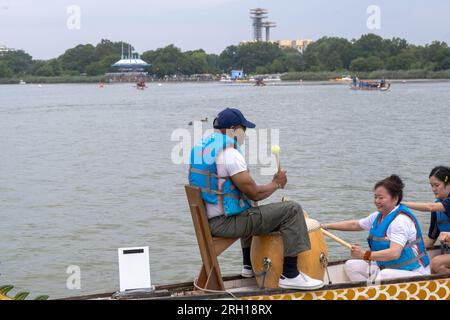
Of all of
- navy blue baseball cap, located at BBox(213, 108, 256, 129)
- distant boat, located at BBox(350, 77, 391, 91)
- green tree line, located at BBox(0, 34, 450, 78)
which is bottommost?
distant boat, located at BBox(350, 77, 391, 91)

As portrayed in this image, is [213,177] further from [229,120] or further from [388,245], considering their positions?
[388,245]

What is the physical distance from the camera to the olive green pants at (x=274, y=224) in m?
6.79

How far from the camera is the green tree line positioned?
14525 cm

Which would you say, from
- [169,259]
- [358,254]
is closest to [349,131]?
[169,259]

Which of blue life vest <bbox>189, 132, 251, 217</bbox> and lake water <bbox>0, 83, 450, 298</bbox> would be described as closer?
blue life vest <bbox>189, 132, 251, 217</bbox>

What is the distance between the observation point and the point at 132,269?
22.5 ft

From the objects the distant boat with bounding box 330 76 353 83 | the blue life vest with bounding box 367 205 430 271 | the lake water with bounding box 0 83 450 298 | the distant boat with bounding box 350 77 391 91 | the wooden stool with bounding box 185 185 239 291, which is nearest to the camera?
the wooden stool with bounding box 185 185 239 291

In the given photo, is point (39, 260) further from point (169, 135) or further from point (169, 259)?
point (169, 135)

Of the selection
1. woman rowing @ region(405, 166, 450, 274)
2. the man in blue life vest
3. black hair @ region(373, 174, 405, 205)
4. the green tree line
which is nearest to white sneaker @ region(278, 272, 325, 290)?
the man in blue life vest

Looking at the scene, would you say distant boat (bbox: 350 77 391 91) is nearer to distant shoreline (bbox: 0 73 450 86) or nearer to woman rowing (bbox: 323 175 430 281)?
distant shoreline (bbox: 0 73 450 86)

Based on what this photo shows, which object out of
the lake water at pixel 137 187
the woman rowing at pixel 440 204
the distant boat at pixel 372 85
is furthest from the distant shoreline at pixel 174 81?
the woman rowing at pixel 440 204

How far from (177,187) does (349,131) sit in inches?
839

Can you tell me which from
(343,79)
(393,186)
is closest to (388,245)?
(393,186)

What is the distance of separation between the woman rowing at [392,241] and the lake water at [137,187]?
17.6 feet
